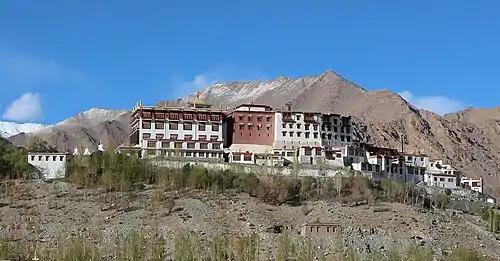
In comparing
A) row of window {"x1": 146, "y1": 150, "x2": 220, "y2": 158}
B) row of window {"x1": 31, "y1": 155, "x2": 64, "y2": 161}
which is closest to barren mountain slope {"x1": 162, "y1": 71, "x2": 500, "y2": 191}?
row of window {"x1": 146, "y1": 150, "x2": 220, "y2": 158}

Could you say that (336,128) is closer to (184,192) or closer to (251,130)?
(251,130)

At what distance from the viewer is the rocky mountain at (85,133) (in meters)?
138

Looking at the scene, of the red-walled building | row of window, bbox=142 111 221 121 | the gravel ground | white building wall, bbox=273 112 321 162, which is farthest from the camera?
white building wall, bbox=273 112 321 162

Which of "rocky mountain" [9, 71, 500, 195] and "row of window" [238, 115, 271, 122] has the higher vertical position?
"rocky mountain" [9, 71, 500, 195]

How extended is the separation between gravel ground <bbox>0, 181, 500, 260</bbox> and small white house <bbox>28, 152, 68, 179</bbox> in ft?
7.00

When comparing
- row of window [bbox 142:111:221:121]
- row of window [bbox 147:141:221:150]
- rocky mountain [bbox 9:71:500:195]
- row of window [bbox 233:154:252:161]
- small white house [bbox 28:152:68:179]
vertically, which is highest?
rocky mountain [bbox 9:71:500:195]

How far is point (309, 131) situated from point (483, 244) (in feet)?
63.2

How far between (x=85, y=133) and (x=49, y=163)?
8400 cm

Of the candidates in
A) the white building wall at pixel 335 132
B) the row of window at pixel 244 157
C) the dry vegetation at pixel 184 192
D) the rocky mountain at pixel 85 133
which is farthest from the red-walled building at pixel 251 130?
the rocky mountain at pixel 85 133

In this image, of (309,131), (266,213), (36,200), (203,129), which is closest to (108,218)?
(36,200)

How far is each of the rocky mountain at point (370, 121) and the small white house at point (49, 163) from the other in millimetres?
44232

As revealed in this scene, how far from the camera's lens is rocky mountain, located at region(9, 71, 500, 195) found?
124 m

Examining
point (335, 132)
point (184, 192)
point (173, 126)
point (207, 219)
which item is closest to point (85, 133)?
point (173, 126)

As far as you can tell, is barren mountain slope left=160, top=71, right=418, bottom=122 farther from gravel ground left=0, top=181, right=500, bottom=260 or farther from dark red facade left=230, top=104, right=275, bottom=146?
gravel ground left=0, top=181, right=500, bottom=260
